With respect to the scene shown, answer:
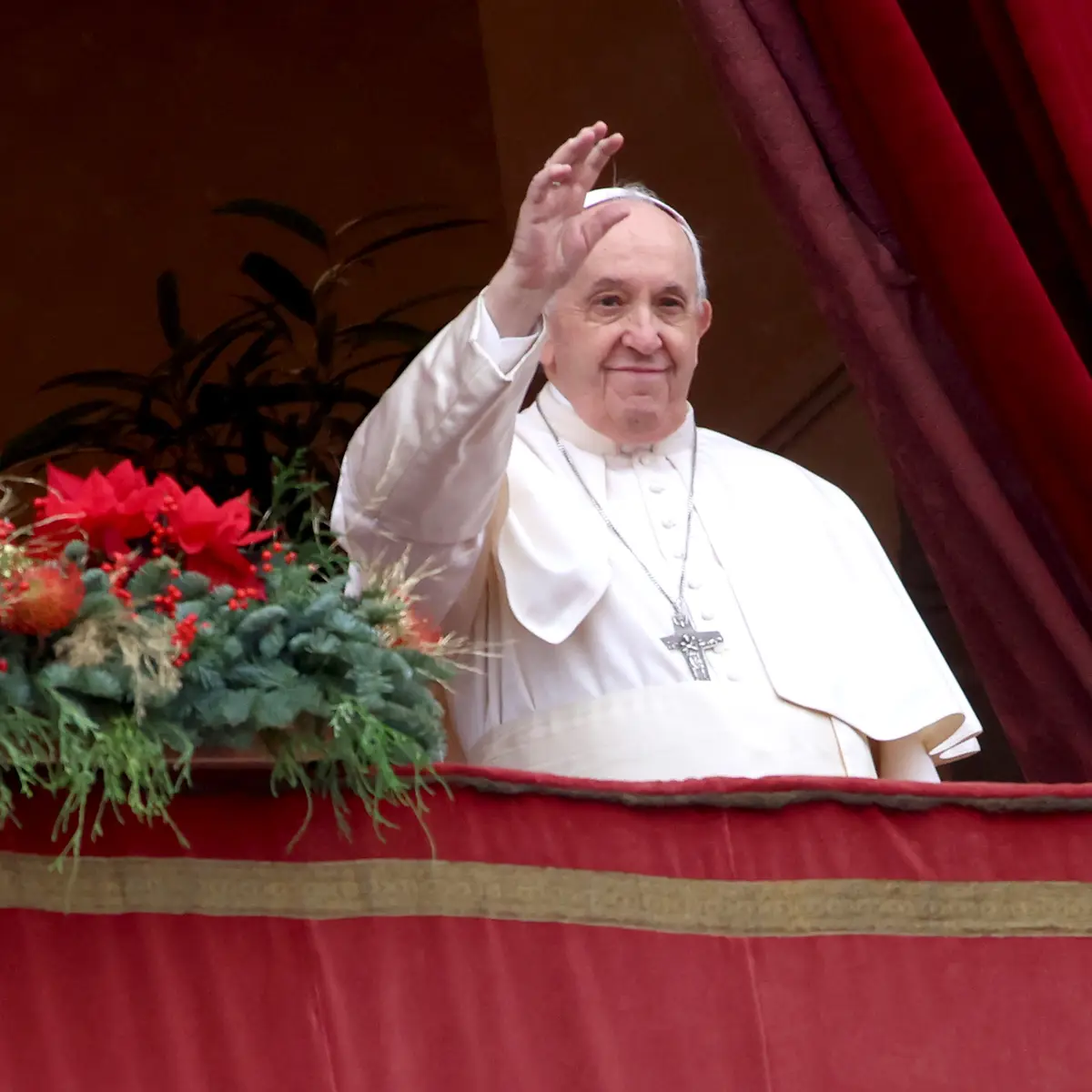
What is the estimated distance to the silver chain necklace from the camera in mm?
2023

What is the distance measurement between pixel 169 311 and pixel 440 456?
1.86 metres

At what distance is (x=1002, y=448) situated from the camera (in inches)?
90.0

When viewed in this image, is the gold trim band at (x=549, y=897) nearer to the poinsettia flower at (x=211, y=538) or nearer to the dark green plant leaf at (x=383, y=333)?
the poinsettia flower at (x=211, y=538)

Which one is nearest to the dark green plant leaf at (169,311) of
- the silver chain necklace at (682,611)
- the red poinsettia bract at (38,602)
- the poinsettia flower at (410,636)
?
the silver chain necklace at (682,611)

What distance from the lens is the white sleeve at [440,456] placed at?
1.79 meters

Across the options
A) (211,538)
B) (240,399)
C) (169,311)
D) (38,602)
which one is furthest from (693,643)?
(169,311)

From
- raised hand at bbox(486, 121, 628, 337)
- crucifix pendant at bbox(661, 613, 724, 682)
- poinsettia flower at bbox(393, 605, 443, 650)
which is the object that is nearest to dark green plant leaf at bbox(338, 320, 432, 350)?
crucifix pendant at bbox(661, 613, 724, 682)

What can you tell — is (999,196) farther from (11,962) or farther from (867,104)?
(11,962)

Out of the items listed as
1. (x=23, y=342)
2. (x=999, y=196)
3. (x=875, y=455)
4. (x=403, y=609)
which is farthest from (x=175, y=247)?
(x=403, y=609)

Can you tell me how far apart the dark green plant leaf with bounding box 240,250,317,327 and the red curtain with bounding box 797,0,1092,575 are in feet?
4.91

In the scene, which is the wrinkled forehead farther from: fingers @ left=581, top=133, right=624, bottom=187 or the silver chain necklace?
fingers @ left=581, top=133, right=624, bottom=187

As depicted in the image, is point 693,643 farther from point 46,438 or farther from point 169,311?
point 169,311

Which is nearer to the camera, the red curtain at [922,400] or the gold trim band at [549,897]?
the gold trim band at [549,897]

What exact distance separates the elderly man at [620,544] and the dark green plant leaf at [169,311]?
135cm
